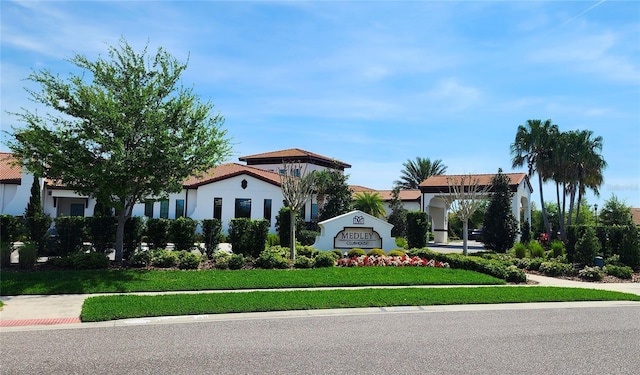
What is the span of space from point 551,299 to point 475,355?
6553mm

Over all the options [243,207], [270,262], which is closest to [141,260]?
[270,262]

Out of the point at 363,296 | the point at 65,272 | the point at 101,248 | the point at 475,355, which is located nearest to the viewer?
the point at 475,355

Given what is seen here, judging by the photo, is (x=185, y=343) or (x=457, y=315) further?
(x=457, y=315)

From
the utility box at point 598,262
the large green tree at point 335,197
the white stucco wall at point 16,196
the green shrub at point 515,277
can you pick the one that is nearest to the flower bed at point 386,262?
the green shrub at point 515,277

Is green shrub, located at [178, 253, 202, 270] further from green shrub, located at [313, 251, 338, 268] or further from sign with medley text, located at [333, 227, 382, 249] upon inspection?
sign with medley text, located at [333, 227, 382, 249]

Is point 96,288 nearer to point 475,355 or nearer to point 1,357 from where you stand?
point 1,357

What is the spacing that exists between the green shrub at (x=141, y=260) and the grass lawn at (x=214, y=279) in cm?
120

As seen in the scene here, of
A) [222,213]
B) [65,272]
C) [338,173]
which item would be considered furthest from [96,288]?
[338,173]

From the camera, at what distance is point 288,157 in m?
46.1

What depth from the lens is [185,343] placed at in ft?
25.0

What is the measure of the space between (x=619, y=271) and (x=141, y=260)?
17283mm

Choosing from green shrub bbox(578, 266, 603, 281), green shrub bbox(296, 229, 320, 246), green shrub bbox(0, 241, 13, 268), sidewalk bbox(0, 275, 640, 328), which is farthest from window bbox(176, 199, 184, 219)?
green shrub bbox(578, 266, 603, 281)

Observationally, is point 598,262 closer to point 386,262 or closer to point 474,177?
point 386,262

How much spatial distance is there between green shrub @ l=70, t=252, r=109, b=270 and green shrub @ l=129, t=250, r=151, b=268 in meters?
0.84
